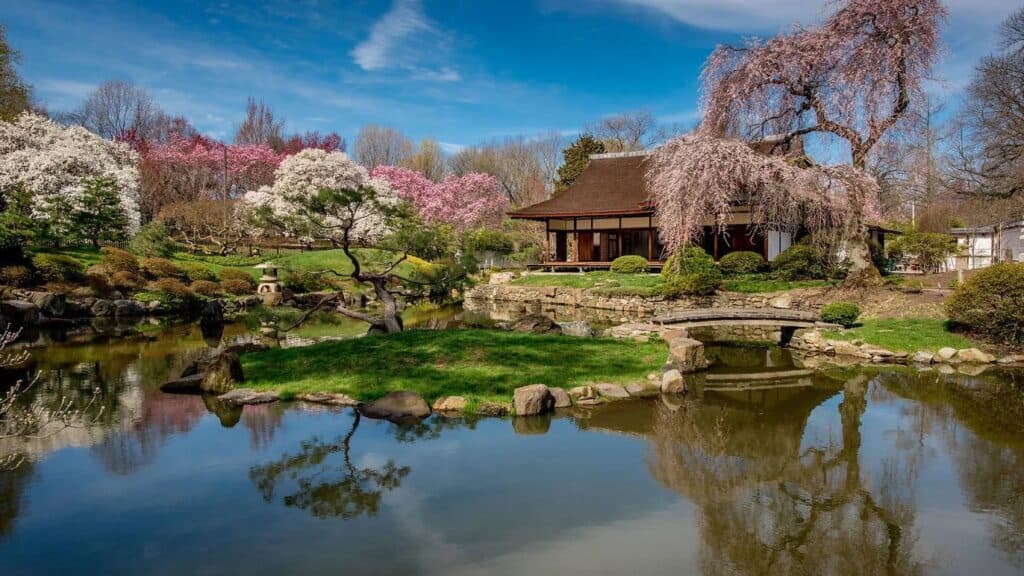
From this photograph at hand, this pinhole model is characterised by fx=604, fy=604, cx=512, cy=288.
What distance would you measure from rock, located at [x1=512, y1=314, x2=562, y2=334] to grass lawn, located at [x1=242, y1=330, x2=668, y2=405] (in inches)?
86.7

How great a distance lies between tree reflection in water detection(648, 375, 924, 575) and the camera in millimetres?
4398

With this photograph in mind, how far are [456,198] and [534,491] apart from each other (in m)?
38.1

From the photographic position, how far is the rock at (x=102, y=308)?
1989 centimetres

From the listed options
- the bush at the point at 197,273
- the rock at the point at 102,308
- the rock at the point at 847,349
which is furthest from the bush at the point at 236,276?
the rock at the point at 847,349

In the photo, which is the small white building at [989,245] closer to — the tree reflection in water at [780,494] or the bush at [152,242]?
the tree reflection in water at [780,494]

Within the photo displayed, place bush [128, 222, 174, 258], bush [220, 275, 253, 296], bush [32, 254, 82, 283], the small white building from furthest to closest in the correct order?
1. bush [128, 222, 174, 258]
2. the small white building
3. bush [220, 275, 253, 296]
4. bush [32, 254, 82, 283]

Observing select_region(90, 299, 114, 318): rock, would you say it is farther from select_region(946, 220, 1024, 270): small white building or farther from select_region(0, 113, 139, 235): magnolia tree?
select_region(946, 220, 1024, 270): small white building

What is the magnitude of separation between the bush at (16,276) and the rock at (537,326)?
16391mm

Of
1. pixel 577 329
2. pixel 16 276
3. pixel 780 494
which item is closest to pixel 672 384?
pixel 780 494

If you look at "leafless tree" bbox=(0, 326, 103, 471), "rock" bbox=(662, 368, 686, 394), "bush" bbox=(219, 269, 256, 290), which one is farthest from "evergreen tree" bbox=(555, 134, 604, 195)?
"leafless tree" bbox=(0, 326, 103, 471)

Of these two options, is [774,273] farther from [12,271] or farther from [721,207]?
[12,271]

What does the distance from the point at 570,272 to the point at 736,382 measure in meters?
18.4

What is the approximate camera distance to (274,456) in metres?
6.56

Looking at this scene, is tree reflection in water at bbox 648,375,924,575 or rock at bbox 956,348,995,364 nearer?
tree reflection in water at bbox 648,375,924,575
